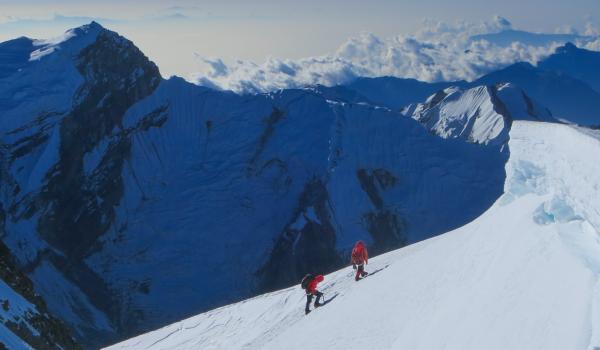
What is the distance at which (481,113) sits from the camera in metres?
150

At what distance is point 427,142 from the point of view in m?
117

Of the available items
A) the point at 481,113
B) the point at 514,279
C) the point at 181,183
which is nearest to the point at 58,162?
the point at 181,183

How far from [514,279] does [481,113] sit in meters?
144

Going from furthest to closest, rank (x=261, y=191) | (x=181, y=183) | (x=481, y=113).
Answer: (x=481, y=113), (x=261, y=191), (x=181, y=183)

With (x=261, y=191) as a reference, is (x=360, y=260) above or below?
above

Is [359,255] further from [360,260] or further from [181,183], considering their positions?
[181,183]

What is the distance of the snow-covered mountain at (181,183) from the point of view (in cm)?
9388

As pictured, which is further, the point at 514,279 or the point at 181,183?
the point at 181,183

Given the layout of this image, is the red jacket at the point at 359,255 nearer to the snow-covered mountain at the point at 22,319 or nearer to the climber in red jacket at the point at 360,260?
the climber in red jacket at the point at 360,260

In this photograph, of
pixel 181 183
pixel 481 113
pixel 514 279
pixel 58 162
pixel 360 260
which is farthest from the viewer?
pixel 481 113

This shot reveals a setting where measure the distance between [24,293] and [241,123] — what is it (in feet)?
291

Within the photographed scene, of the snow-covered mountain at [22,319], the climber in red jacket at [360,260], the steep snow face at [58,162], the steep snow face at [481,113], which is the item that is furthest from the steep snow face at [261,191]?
the climber in red jacket at [360,260]

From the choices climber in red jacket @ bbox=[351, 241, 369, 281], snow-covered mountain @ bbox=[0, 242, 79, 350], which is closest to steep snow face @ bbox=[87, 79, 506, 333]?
snow-covered mountain @ bbox=[0, 242, 79, 350]

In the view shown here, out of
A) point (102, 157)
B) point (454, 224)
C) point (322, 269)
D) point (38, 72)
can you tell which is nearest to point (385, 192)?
point (454, 224)
